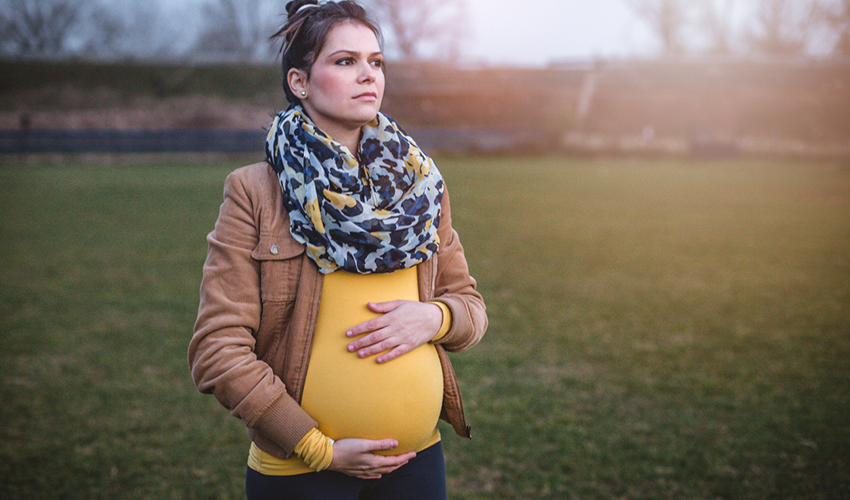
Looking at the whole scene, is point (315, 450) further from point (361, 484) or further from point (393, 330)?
point (393, 330)

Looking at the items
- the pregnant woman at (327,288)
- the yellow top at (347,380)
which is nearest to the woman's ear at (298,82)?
the pregnant woman at (327,288)

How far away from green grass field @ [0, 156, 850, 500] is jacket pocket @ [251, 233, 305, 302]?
82.3 inches

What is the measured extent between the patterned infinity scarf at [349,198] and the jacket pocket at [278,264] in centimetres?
4

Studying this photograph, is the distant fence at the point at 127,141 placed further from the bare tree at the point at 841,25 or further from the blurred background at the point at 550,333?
the bare tree at the point at 841,25

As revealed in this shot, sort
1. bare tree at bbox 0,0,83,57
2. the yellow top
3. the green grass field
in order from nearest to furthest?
the yellow top < the green grass field < bare tree at bbox 0,0,83,57

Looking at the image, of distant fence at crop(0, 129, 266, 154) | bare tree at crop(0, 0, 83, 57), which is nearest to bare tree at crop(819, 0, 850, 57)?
distant fence at crop(0, 129, 266, 154)

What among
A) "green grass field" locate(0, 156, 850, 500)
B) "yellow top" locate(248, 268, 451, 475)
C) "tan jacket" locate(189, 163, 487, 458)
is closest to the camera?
"tan jacket" locate(189, 163, 487, 458)

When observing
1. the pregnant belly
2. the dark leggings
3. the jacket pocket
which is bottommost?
the dark leggings

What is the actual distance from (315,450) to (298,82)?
93 centimetres

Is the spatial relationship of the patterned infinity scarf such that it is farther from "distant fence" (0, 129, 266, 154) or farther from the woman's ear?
"distant fence" (0, 129, 266, 154)

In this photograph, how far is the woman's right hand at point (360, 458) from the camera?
1552 millimetres

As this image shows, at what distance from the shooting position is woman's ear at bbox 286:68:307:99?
1574 millimetres

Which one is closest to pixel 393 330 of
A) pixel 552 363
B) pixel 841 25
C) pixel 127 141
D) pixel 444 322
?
pixel 444 322

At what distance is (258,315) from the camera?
1558 mm
